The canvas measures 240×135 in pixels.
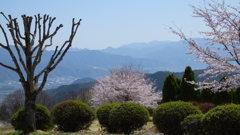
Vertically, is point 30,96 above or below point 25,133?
above

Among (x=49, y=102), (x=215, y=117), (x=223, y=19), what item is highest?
(x=223, y=19)

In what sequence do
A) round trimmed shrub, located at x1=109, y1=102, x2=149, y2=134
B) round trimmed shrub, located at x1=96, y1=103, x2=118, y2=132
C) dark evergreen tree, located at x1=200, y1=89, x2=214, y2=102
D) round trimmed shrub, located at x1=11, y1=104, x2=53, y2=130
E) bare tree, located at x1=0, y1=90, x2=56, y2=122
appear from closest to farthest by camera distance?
round trimmed shrub, located at x1=109, y1=102, x2=149, y2=134
round trimmed shrub, located at x1=11, y1=104, x2=53, y2=130
round trimmed shrub, located at x1=96, y1=103, x2=118, y2=132
dark evergreen tree, located at x1=200, y1=89, x2=214, y2=102
bare tree, located at x1=0, y1=90, x2=56, y2=122

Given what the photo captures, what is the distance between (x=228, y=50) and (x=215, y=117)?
190 centimetres

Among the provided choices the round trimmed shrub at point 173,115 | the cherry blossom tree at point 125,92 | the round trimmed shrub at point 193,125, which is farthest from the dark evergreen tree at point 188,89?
the round trimmed shrub at point 193,125

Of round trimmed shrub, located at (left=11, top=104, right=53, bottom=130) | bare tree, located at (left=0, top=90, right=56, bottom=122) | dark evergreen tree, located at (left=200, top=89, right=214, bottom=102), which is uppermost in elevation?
dark evergreen tree, located at (left=200, top=89, right=214, bottom=102)

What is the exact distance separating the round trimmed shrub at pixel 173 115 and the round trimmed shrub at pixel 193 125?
791 mm

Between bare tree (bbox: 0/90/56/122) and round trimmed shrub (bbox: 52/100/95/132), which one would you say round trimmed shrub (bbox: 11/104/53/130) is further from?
bare tree (bbox: 0/90/56/122)

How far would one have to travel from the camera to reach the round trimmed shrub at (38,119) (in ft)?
48.8

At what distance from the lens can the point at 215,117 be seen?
936cm

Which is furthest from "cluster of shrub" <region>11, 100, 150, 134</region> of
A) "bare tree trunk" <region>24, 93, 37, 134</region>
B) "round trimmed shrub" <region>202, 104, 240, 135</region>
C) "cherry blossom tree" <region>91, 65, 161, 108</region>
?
"cherry blossom tree" <region>91, 65, 161, 108</region>

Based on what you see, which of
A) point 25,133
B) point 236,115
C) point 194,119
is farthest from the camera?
point 25,133

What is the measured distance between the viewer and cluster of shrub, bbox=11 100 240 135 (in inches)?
368

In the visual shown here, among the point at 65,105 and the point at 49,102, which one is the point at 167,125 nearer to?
the point at 65,105

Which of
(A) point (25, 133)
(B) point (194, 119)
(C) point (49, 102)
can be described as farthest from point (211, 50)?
(C) point (49, 102)
